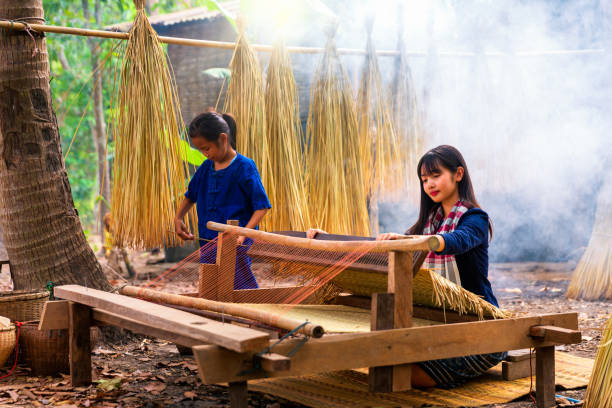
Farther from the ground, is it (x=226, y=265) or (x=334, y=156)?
(x=334, y=156)

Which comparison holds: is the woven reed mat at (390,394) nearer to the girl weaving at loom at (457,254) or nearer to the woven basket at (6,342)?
the girl weaving at loom at (457,254)

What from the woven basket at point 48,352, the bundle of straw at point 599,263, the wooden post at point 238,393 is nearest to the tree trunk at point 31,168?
the woven basket at point 48,352

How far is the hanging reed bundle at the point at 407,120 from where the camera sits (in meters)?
4.61

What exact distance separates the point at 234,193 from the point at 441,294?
1458 mm

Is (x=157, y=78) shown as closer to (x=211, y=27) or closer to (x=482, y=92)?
(x=482, y=92)

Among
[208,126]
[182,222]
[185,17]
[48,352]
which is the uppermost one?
[185,17]

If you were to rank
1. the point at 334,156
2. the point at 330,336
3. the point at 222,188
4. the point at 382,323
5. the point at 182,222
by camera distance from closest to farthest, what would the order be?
the point at 330,336
the point at 382,323
the point at 222,188
the point at 182,222
the point at 334,156

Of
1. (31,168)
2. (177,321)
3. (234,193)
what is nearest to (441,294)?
(177,321)

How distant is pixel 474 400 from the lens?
2.75 metres

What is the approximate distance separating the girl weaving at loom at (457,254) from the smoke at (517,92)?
1811mm

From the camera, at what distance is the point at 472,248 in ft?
9.24

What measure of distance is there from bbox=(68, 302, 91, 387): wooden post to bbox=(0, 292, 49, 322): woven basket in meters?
0.67

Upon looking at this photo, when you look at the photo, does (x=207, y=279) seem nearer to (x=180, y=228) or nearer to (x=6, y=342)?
(x=180, y=228)

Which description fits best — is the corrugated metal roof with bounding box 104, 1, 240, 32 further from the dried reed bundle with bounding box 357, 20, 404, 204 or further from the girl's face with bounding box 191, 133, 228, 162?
the girl's face with bounding box 191, 133, 228, 162
